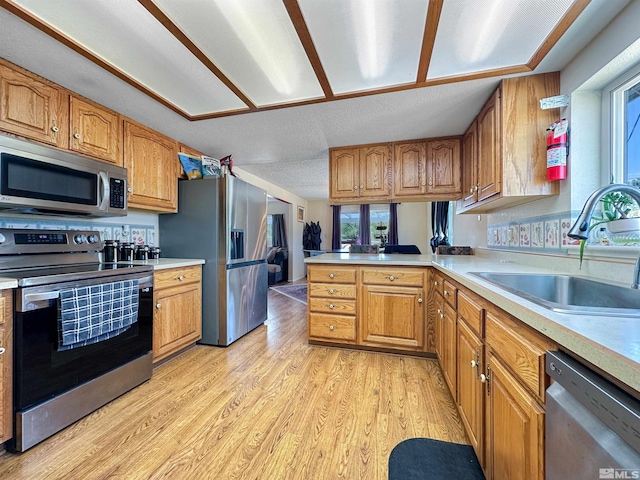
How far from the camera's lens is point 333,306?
244 cm

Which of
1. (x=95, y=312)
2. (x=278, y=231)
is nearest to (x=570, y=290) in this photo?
(x=95, y=312)

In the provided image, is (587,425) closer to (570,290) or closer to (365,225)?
(570,290)

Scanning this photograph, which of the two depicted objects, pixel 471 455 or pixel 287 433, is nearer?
pixel 471 455

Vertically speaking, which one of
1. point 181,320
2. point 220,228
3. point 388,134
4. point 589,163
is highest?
point 388,134

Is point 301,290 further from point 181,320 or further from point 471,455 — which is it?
point 471,455

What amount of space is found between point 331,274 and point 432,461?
1.47m

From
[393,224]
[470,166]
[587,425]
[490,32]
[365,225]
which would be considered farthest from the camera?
[365,225]

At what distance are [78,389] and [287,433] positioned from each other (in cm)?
118

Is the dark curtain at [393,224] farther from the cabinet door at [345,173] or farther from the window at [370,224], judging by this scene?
the cabinet door at [345,173]

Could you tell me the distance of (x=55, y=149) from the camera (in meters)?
1.68

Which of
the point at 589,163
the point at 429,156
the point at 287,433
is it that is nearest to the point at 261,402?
the point at 287,433

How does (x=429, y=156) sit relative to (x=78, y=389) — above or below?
above

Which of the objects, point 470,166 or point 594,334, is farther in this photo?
point 470,166

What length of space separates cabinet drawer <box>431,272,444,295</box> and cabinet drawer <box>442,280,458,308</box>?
7 cm
